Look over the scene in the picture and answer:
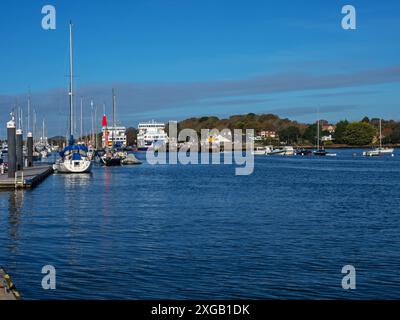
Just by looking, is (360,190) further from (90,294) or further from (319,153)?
(319,153)

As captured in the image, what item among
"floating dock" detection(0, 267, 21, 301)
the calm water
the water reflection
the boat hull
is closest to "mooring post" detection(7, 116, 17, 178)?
the water reflection

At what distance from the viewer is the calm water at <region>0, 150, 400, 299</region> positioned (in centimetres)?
1691

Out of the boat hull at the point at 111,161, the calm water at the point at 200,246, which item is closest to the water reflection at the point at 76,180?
the calm water at the point at 200,246

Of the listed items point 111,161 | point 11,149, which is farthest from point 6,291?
point 111,161

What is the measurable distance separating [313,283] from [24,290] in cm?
768

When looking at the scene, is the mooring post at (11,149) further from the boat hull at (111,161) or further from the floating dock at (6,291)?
the boat hull at (111,161)

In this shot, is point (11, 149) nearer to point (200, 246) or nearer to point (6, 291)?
point (200, 246)

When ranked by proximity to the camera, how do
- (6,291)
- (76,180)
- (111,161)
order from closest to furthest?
(6,291), (76,180), (111,161)

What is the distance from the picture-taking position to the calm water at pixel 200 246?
16.9 metres

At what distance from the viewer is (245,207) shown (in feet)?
122

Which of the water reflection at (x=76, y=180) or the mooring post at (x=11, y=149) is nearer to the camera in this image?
the mooring post at (x=11, y=149)

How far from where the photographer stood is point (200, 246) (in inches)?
902

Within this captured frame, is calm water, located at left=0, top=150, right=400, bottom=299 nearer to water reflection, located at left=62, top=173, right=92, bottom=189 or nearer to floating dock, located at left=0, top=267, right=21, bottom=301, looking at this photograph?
floating dock, located at left=0, top=267, right=21, bottom=301
